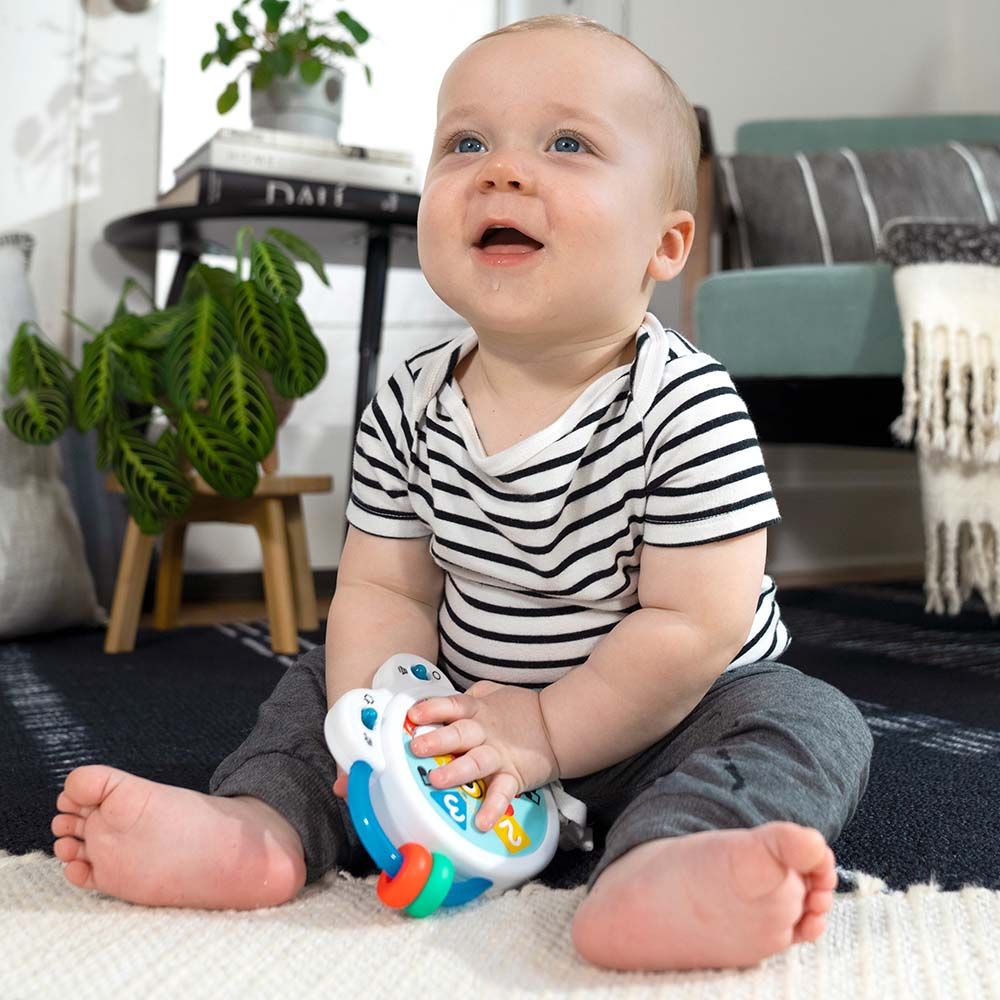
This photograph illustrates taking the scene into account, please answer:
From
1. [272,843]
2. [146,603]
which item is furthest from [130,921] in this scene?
[146,603]

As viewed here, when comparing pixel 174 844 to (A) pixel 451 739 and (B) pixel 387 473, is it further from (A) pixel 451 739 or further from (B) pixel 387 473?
(B) pixel 387 473

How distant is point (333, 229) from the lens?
4.51 ft

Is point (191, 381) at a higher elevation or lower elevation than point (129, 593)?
higher

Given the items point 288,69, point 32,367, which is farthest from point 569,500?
point 288,69

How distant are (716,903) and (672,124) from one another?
1.38ft

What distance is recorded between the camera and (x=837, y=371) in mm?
1283

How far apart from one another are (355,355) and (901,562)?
43.7 inches

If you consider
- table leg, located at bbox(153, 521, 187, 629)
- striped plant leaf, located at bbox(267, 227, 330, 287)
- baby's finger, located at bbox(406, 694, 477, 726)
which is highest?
striped plant leaf, located at bbox(267, 227, 330, 287)

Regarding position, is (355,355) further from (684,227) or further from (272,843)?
(272,843)

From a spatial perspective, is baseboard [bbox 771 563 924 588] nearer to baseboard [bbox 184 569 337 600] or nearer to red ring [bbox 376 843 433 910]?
baseboard [bbox 184 569 337 600]

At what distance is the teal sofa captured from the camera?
4.15 ft

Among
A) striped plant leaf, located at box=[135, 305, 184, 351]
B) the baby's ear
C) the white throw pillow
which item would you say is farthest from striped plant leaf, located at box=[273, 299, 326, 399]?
the baby's ear

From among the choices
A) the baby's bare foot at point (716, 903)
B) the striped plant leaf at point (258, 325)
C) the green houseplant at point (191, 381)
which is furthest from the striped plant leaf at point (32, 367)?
the baby's bare foot at point (716, 903)

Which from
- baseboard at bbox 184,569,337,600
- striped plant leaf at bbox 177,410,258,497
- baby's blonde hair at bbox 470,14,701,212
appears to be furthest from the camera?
baseboard at bbox 184,569,337,600
